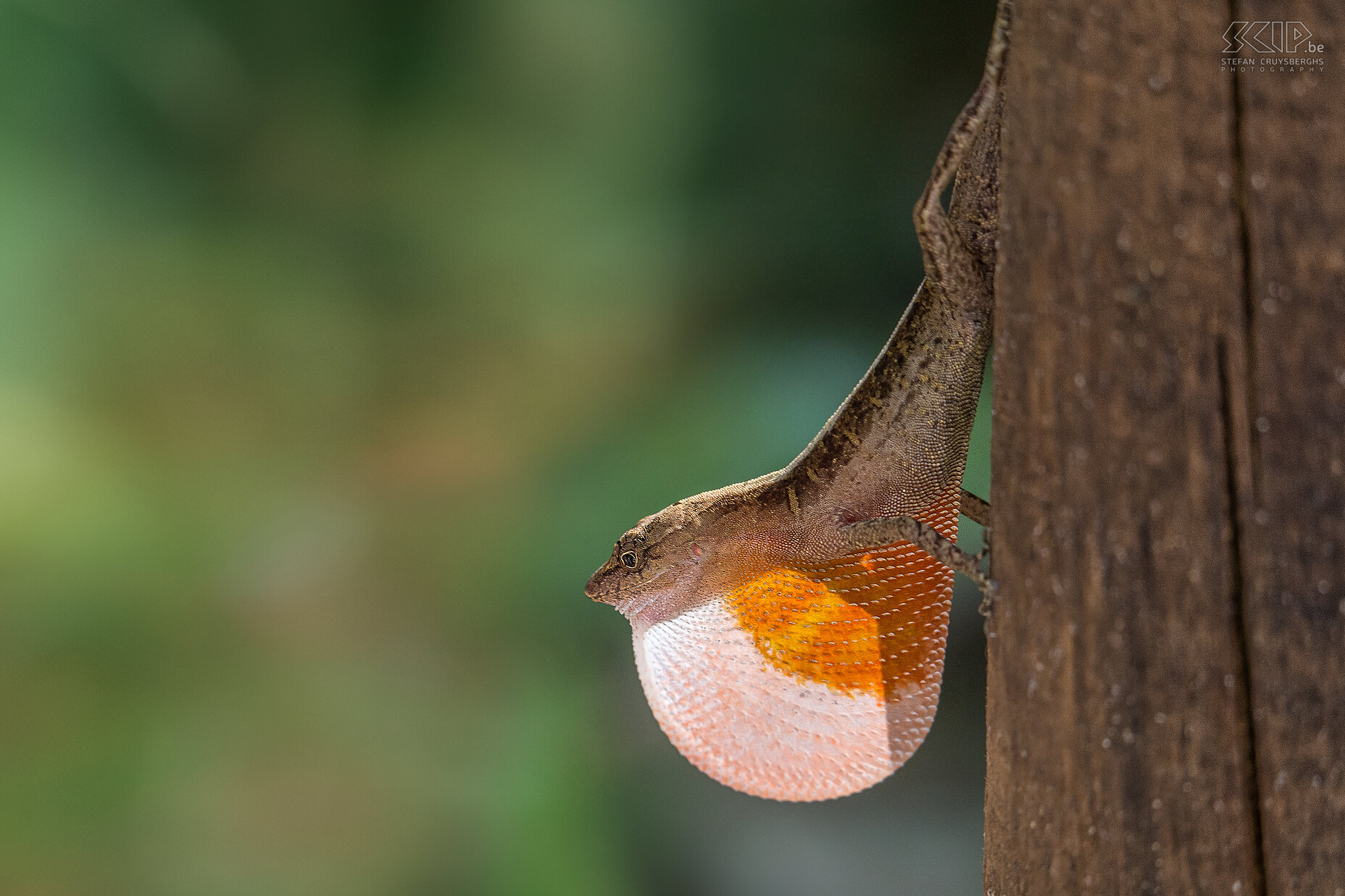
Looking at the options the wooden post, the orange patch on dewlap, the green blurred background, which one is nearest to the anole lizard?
the orange patch on dewlap

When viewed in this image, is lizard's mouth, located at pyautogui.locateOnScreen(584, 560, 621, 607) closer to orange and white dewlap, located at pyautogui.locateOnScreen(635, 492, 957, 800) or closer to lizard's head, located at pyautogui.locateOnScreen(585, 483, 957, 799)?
lizard's head, located at pyautogui.locateOnScreen(585, 483, 957, 799)

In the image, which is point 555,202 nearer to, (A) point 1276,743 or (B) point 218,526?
(B) point 218,526

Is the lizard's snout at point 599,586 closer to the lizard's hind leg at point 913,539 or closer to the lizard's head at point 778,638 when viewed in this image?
the lizard's head at point 778,638

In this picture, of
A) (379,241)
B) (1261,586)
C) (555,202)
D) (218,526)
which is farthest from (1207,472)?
(218,526)

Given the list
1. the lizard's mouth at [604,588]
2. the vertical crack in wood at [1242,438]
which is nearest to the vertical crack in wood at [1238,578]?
the vertical crack in wood at [1242,438]

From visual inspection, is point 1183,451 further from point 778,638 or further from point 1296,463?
point 778,638

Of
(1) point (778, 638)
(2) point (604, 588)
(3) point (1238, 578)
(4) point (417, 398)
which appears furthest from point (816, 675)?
Result: (4) point (417, 398)
